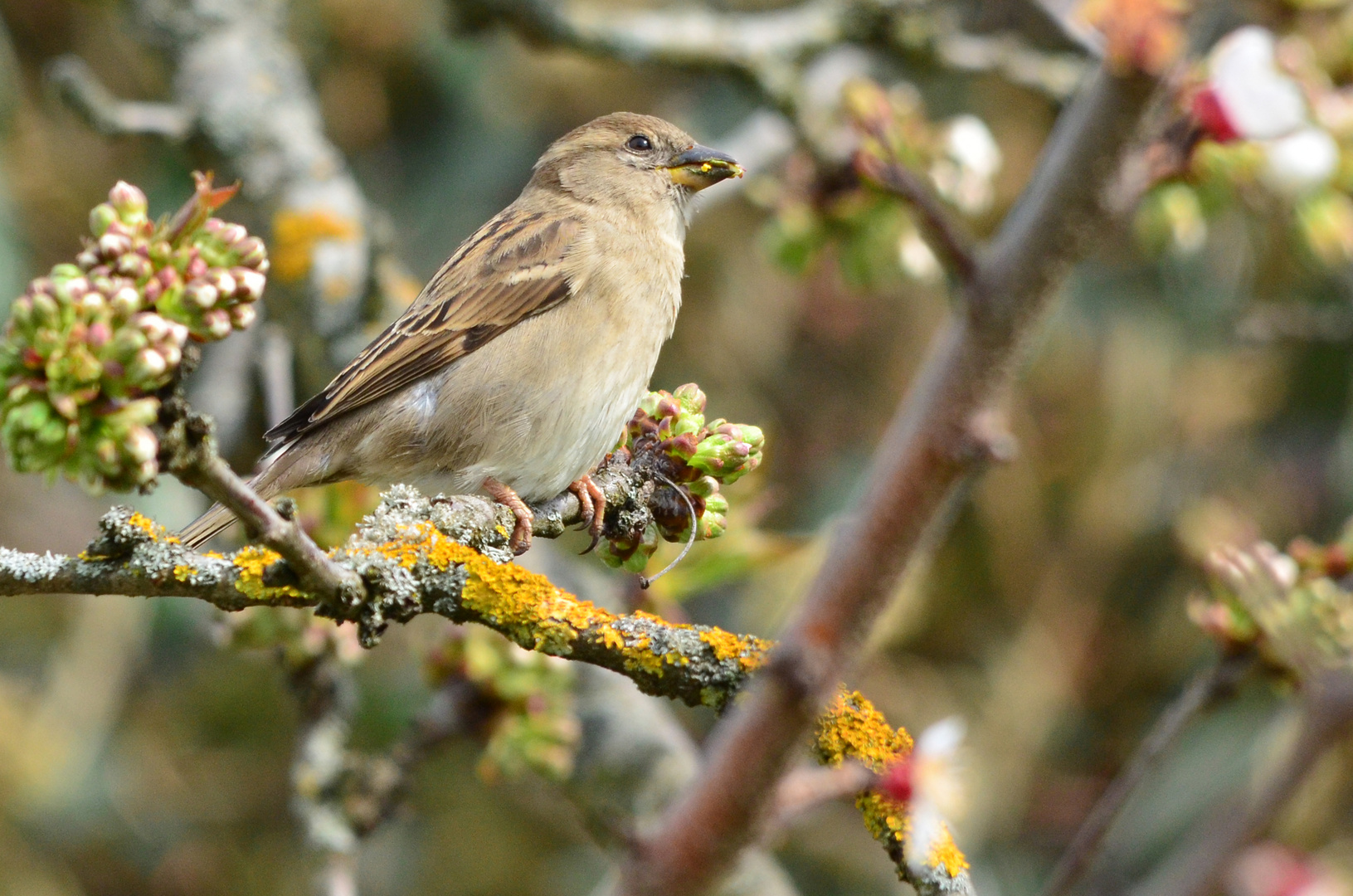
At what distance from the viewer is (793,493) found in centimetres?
643

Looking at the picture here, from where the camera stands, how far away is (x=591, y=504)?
8.73 ft

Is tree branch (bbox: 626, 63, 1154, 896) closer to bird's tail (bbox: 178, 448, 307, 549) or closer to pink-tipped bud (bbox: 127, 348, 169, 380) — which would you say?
pink-tipped bud (bbox: 127, 348, 169, 380)

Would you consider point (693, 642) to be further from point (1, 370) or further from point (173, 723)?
point (173, 723)

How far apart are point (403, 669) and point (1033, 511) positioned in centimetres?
299

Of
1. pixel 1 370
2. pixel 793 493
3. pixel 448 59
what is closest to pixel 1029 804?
pixel 793 493

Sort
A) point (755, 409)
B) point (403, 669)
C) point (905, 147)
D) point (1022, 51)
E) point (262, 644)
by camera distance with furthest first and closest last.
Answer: point (755, 409), point (403, 669), point (1022, 51), point (262, 644), point (905, 147)

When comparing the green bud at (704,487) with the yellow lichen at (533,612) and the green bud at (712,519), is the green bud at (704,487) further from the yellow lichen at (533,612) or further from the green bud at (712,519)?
the yellow lichen at (533,612)

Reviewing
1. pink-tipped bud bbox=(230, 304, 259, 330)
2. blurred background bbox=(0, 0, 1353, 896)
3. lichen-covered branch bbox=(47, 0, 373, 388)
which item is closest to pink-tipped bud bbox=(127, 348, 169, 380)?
pink-tipped bud bbox=(230, 304, 259, 330)

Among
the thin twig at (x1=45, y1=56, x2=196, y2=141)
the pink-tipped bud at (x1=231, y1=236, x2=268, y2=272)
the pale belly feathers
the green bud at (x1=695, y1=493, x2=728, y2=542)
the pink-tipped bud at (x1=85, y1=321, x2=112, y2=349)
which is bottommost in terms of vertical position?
the pink-tipped bud at (x1=85, y1=321, x2=112, y2=349)

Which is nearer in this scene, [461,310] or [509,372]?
[509,372]

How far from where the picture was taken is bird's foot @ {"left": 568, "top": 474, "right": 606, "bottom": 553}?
259 cm

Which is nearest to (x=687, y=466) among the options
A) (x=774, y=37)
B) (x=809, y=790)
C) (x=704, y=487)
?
(x=704, y=487)

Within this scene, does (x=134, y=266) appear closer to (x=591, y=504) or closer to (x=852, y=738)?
(x=852, y=738)

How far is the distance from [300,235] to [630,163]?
1.07 meters
